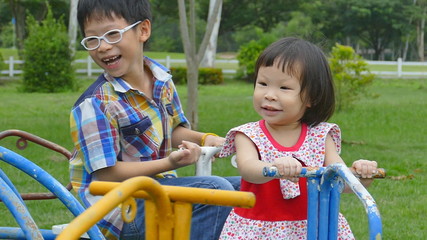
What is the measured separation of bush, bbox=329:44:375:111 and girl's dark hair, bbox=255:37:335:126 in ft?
36.3

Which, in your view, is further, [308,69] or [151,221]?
[308,69]

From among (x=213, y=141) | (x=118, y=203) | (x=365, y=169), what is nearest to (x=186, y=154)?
(x=365, y=169)

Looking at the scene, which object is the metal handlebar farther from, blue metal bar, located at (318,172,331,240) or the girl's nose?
the girl's nose

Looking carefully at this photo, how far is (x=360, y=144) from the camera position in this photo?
387 inches

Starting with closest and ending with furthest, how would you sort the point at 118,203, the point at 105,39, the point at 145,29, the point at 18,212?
the point at 118,203 < the point at 18,212 < the point at 105,39 < the point at 145,29

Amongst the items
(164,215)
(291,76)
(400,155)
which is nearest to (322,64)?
(291,76)

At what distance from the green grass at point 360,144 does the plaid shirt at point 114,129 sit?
100 inches

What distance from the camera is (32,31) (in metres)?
23.1

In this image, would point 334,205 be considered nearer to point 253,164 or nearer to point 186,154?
point 253,164

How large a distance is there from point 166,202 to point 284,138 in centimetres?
105

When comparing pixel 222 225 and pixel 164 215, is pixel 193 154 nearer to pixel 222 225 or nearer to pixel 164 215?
pixel 222 225

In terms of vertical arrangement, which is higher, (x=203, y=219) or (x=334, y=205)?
(x=334, y=205)

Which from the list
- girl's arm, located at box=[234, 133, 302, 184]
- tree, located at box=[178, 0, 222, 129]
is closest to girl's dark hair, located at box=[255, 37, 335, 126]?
girl's arm, located at box=[234, 133, 302, 184]

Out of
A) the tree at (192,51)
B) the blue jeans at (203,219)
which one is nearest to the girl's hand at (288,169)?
the blue jeans at (203,219)
